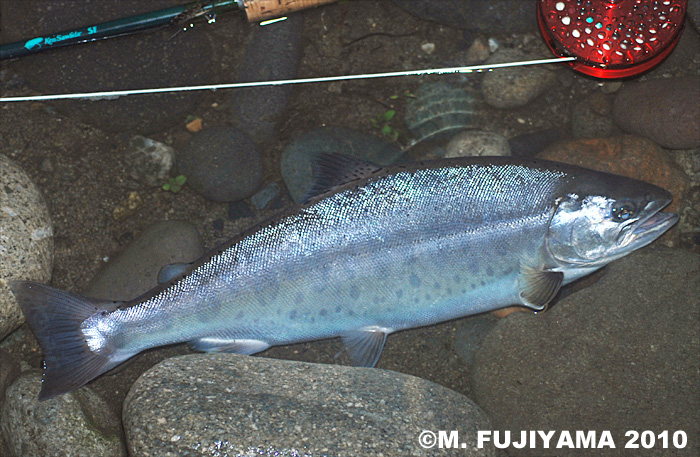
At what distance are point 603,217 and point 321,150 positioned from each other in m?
1.55

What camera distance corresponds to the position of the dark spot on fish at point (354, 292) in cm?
296

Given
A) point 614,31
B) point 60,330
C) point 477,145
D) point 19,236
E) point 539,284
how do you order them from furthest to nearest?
point 477,145 < point 614,31 < point 19,236 < point 539,284 < point 60,330

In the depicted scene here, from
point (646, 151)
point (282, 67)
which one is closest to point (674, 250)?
point (646, 151)

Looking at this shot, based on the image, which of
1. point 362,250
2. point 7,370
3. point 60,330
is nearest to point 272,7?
point 362,250

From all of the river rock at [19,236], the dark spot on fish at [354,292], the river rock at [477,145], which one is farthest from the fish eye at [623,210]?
the river rock at [19,236]

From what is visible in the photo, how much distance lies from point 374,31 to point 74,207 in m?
2.07

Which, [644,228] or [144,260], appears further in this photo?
[144,260]

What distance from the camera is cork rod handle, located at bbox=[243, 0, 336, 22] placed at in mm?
3400

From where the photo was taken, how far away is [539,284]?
10.0 feet

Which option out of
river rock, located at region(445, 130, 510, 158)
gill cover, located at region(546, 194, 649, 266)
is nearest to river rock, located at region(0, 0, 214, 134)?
river rock, located at region(445, 130, 510, 158)

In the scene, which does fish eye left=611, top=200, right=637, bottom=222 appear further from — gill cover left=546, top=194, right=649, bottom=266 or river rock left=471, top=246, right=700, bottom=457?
river rock left=471, top=246, right=700, bottom=457

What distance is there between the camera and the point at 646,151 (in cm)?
339

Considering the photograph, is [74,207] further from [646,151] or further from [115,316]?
[646,151]

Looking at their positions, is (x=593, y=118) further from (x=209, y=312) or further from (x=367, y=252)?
(x=209, y=312)
